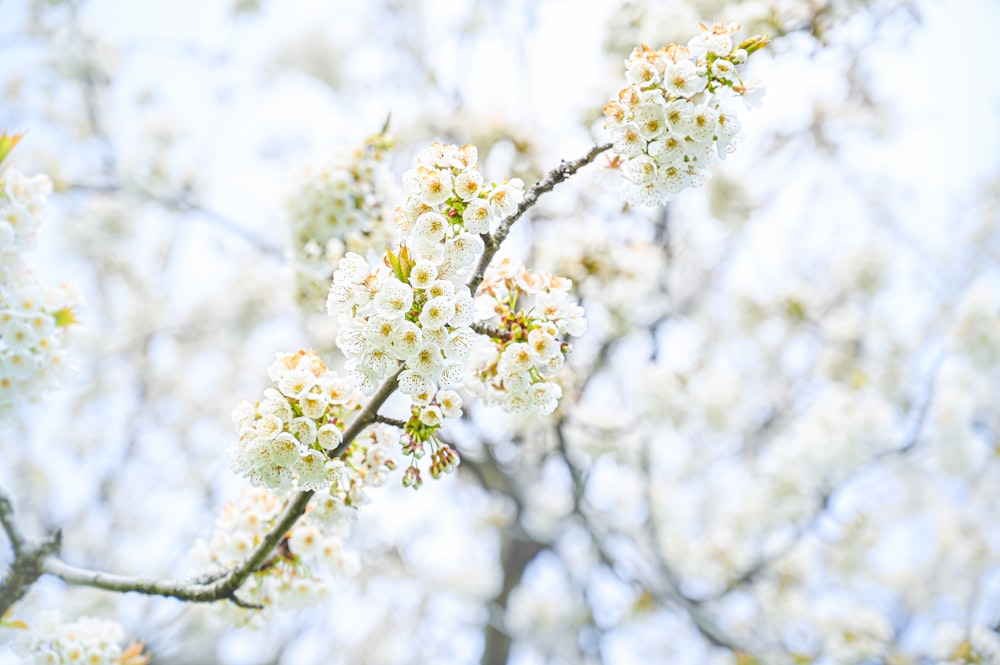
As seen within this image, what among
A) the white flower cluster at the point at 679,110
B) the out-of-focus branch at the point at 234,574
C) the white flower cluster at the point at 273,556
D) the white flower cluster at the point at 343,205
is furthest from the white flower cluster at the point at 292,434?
the white flower cluster at the point at 343,205

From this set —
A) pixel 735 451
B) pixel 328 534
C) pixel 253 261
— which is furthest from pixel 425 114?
pixel 735 451

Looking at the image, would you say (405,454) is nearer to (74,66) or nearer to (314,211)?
(314,211)

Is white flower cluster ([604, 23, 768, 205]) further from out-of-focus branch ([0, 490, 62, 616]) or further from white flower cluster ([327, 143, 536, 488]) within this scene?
out-of-focus branch ([0, 490, 62, 616])

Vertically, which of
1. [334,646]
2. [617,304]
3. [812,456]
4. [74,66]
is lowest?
[334,646]

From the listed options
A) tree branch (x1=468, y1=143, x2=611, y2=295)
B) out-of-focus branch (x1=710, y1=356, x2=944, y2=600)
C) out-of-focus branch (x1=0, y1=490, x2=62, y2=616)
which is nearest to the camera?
tree branch (x1=468, y1=143, x2=611, y2=295)

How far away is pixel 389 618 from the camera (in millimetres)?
9219

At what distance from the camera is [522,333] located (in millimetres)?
1641

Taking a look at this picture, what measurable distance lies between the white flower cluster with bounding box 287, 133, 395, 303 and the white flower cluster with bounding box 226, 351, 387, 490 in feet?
4.19

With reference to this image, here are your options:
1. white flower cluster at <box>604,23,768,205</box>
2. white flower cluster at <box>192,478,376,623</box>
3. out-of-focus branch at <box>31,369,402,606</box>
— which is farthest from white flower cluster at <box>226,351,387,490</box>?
white flower cluster at <box>604,23,768,205</box>

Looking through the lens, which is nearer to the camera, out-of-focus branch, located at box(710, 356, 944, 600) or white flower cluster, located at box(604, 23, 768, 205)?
white flower cluster, located at box(604, 23, 768, 205)

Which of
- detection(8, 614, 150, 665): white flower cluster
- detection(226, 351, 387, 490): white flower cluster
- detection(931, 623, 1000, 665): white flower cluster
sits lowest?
detection(8, 614, 150, 665): white flower cluster

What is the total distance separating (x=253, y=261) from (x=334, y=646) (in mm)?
5697

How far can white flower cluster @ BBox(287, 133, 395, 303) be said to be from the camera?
2766 mm

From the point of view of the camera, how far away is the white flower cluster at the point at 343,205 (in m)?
2.77
